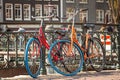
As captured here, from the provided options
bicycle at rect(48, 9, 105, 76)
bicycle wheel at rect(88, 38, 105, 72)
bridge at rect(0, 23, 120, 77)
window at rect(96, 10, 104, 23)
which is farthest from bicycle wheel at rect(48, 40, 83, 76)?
window at rect(96, 10, 104, 23)

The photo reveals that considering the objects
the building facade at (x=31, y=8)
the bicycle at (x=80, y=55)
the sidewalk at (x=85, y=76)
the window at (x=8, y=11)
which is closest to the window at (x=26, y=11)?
the building facade at (x=31, y=8)

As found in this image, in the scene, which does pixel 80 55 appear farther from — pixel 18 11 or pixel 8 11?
pixel 18 11

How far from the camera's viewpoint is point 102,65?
7488 mm

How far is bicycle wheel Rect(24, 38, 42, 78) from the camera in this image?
6223 millimetres

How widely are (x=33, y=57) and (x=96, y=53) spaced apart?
4.88 feet

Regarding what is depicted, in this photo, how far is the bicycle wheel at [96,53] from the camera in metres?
7.23

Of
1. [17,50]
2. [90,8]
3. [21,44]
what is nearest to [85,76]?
[17,50]

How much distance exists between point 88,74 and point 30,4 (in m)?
39.8

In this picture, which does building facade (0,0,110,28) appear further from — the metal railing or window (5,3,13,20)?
the metal railing

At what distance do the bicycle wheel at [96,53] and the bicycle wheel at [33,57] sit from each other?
3.61 feet

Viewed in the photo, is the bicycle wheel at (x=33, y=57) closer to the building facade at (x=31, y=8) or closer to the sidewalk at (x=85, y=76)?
the sidewalk at (x=85, y=76)

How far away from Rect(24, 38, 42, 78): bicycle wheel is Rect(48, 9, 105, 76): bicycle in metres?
0.23

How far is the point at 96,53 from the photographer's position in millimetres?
7410

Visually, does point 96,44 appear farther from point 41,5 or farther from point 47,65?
point 41,5
